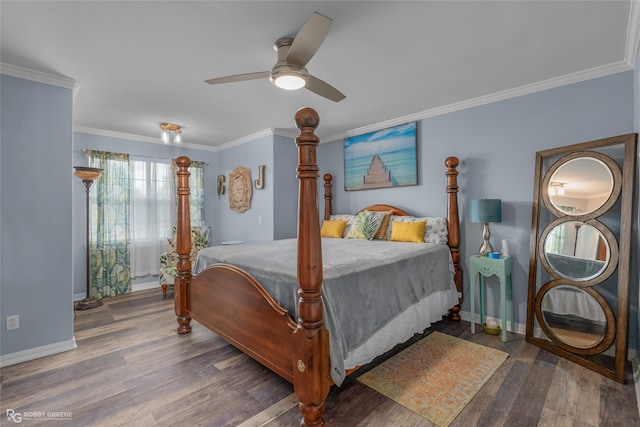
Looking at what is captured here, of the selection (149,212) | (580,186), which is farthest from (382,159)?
(149,212)

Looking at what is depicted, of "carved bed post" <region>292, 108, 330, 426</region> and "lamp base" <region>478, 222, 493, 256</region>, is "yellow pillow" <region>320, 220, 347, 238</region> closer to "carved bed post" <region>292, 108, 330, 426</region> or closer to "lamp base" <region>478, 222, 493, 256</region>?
"lamp base" <region>478, 222, 493, 256</region>

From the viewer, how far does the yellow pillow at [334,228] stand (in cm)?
399

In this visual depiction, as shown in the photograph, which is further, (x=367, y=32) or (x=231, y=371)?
(x=231, y=371)

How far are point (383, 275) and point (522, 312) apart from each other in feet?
5.73

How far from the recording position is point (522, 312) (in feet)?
9.71

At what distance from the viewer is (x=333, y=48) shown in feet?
7.23


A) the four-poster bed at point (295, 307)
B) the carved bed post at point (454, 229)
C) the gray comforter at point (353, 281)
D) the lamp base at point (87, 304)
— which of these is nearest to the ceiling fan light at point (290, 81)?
the four-poster bed at point (295, 307)

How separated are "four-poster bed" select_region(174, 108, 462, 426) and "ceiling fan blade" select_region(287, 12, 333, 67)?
45 centimetres

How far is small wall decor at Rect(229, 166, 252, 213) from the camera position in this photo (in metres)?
4.91

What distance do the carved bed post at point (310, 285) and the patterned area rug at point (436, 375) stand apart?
2.08 feet

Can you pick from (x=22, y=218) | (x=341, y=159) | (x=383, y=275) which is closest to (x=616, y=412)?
(x=383, y=275)

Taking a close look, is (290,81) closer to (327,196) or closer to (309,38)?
(309,38)

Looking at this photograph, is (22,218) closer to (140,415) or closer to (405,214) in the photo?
(140,415)

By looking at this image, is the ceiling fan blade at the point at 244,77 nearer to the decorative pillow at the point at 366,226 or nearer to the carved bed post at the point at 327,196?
the decorative pillow at the point at 366,226
